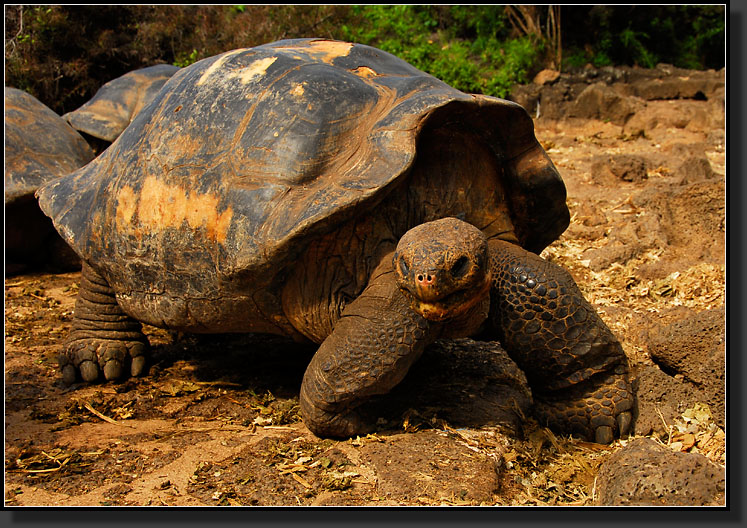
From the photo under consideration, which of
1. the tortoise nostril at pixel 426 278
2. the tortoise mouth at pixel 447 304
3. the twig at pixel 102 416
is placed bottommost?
the twig at pixel 102 416

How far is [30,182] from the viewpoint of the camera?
18.9 feet

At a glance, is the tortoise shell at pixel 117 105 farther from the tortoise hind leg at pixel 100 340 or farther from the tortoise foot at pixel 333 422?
the tortoise foot at pixel 333 422

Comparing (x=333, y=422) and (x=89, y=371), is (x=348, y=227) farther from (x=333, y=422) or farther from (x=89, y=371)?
(x=89, y=371)

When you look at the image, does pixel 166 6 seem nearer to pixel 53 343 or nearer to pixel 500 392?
pixel 53 343

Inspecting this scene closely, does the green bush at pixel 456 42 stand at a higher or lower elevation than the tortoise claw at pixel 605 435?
higher

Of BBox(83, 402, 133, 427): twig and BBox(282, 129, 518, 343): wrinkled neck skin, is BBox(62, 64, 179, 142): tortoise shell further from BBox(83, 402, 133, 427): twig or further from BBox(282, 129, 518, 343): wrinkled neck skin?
BBox(282, 129, 518, 343): wrinkled neck skin

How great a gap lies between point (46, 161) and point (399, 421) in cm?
446

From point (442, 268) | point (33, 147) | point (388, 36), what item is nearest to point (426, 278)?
point (442, 268)

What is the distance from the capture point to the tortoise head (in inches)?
93.6

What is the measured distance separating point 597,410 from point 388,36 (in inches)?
396

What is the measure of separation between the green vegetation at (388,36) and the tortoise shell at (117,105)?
5.22ft

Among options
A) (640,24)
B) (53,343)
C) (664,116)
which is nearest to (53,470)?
(53,343)

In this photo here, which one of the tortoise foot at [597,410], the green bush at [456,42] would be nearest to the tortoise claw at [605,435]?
the tortoise foot at [597,410]

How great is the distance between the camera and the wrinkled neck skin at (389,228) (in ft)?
9.64
